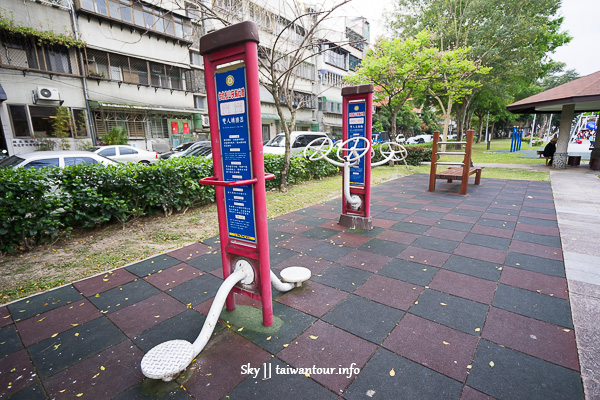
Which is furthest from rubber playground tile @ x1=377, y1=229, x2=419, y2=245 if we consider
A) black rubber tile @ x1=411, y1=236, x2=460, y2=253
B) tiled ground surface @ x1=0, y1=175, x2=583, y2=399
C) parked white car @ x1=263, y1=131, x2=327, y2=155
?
parked white car @ x1=263, y1=131, x2=327, y2=155

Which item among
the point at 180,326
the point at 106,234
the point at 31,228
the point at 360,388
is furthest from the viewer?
the point at 106,234

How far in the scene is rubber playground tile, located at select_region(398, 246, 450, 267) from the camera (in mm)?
3696

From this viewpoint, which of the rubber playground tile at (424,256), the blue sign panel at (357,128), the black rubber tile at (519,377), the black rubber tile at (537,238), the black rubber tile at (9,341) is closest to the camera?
the black rubber tile at (519,377)

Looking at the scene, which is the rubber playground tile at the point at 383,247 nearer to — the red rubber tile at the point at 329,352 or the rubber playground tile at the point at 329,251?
the rubber playground tile at the point at 329,251

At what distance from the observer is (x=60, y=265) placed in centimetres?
385

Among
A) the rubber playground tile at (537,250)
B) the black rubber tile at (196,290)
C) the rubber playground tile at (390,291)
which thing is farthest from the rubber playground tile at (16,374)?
the rubber playground tile at (537,250)

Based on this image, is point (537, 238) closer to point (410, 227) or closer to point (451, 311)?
point (410, 227)

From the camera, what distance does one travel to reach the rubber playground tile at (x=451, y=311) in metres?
2.48

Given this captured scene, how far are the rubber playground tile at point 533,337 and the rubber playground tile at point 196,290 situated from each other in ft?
8.26

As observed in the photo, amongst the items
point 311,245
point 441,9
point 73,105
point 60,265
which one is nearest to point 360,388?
point 311,245

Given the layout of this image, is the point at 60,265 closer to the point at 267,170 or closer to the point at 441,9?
the point at 267,170

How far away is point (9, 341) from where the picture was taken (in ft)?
7.92

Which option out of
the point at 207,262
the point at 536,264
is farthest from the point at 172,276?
the point at 536,264

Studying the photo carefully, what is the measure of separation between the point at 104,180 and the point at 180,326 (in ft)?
12.1
